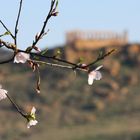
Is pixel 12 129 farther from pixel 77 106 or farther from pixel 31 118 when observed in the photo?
pixel 31 118

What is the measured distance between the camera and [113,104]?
106 meters

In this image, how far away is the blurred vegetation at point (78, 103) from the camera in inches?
3541

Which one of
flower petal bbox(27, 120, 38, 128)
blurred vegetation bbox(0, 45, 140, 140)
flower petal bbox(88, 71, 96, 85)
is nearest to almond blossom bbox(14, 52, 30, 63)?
flower petal bbox(88, 71, 96, 85)

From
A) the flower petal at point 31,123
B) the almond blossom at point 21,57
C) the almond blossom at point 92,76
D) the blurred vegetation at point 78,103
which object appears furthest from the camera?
the blurred vegetation at point 78,103

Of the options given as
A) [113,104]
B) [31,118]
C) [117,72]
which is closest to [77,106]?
[113,104]

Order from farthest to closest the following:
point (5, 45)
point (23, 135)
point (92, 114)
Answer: point (92, 114)
point (23, 135)
point (5, 45)

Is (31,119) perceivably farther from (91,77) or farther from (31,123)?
(91,77)

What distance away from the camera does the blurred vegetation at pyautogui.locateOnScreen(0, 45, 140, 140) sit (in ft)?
295

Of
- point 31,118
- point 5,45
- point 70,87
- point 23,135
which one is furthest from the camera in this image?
point 70,87

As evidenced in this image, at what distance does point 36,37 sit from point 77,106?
331ft

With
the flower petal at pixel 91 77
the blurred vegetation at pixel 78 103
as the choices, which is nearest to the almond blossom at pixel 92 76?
the flower petal at pixel 91 77

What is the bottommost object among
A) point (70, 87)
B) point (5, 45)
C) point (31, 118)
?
point (70, 87)

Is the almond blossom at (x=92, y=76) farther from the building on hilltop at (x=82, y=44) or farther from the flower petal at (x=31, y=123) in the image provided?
the building on hilltop at (x=82, y=44)

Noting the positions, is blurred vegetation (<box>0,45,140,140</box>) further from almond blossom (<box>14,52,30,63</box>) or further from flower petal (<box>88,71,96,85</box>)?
almond blossom (<box>14,52,30,63</box>)
